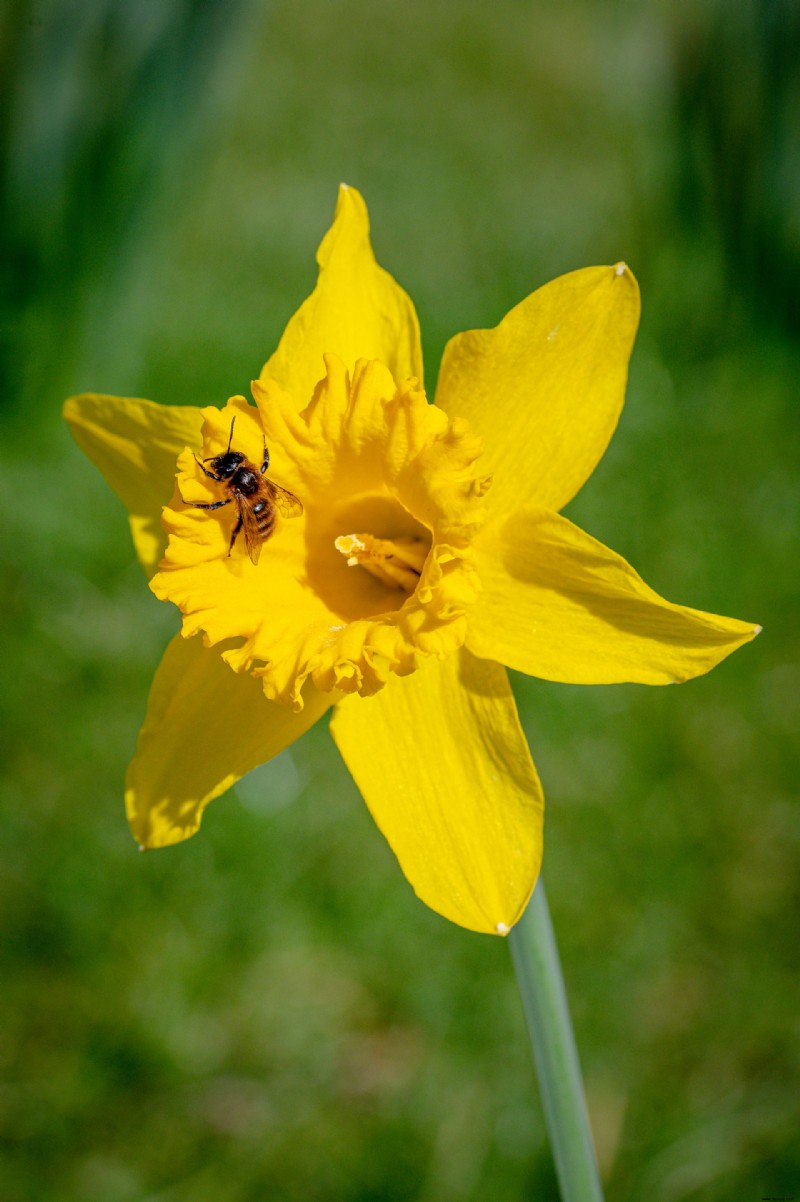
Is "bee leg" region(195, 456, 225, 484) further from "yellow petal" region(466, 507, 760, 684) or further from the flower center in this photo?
"yellow petal" region(466, 507, 760, 684)

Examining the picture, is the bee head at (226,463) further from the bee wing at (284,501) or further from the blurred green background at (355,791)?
the blurred green background at (355,791)

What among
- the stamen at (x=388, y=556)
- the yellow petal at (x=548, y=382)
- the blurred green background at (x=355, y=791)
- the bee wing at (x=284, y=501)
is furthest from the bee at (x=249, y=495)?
the blurred green background at (x=355, y=791)

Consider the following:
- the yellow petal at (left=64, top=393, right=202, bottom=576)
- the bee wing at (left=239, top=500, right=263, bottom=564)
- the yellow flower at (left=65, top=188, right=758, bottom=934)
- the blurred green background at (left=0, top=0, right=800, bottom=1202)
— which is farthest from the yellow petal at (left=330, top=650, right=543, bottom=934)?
the blurred green background at (left=0, top=0, right=800, bottom=1202)

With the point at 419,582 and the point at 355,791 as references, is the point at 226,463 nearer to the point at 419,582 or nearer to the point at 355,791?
the point at 419,582

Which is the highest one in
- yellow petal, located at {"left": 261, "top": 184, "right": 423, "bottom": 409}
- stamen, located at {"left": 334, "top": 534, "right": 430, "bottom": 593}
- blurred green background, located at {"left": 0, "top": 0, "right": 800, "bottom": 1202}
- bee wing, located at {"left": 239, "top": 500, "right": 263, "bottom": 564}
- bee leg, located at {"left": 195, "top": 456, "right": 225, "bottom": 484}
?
yellow petal, located at {"left": 261, "top": 184, "right": 423, "bottom": 409}

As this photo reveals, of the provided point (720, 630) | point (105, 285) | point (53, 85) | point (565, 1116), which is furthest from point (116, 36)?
point (565, 1116)

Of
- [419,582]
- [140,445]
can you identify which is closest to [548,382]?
[419,582]
